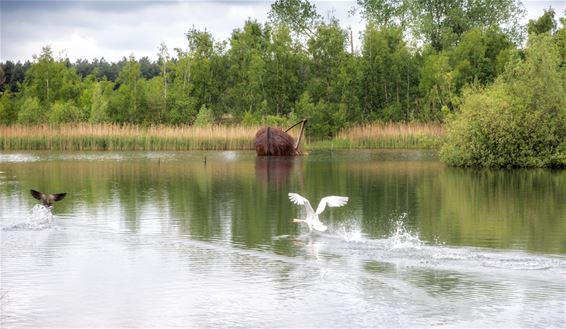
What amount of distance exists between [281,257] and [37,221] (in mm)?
6684

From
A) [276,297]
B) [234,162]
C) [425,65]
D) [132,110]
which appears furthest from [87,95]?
[276,297]

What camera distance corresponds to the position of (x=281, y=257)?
15.9 m

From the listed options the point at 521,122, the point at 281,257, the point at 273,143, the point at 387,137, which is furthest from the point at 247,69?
the point at 281,257

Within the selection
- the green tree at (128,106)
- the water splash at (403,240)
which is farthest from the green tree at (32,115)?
the water splash at (403,240)

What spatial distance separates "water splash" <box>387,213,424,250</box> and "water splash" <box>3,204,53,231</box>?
7541 mm

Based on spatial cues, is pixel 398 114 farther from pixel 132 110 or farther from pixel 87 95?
pixel 87 95

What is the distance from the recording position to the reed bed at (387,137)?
56438mm

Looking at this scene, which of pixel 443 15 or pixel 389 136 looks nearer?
pixel 389 136

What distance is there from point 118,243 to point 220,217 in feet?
13.6

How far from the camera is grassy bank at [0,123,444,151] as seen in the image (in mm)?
55562

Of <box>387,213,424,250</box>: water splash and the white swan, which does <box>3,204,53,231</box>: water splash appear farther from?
<box>387,213,424,250</box>: water splash

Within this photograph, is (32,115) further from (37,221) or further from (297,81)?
(37,221)

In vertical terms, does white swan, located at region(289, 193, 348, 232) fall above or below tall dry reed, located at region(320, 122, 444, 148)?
below

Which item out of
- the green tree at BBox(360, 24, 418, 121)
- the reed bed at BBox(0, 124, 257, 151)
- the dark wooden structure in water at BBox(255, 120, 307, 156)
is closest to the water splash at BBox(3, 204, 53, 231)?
the dark wooden structure in water at BBox(255, 120, 307, 156)
